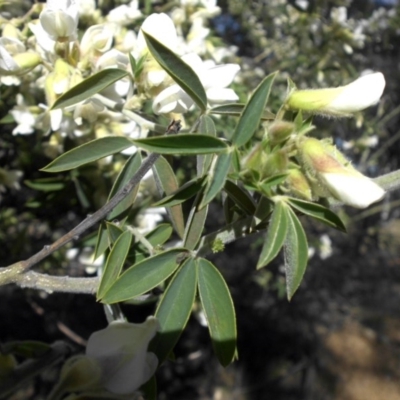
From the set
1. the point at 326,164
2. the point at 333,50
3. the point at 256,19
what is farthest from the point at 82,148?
the point at 256,19

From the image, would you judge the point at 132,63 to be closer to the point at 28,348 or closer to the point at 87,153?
the point at 87,153

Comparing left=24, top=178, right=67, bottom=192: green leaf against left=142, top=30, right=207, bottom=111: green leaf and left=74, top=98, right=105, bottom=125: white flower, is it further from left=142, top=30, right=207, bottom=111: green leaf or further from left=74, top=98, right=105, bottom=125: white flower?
left=142, top=30, right=207, bottom=111: green leaf

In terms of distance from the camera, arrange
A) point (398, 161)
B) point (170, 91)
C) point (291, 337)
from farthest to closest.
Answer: point (291, 337) → point (398, 161) → point (170, 91)

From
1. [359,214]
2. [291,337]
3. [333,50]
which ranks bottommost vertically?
[291,337]

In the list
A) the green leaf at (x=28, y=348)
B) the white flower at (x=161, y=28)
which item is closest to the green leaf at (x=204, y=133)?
the white flower at (x=161, y=28)

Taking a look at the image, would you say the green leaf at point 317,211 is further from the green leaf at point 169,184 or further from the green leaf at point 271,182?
the green leaf at point 169,184

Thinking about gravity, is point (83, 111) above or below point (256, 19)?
above

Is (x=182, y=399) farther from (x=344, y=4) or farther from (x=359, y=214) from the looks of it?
(x=344, y=4)
